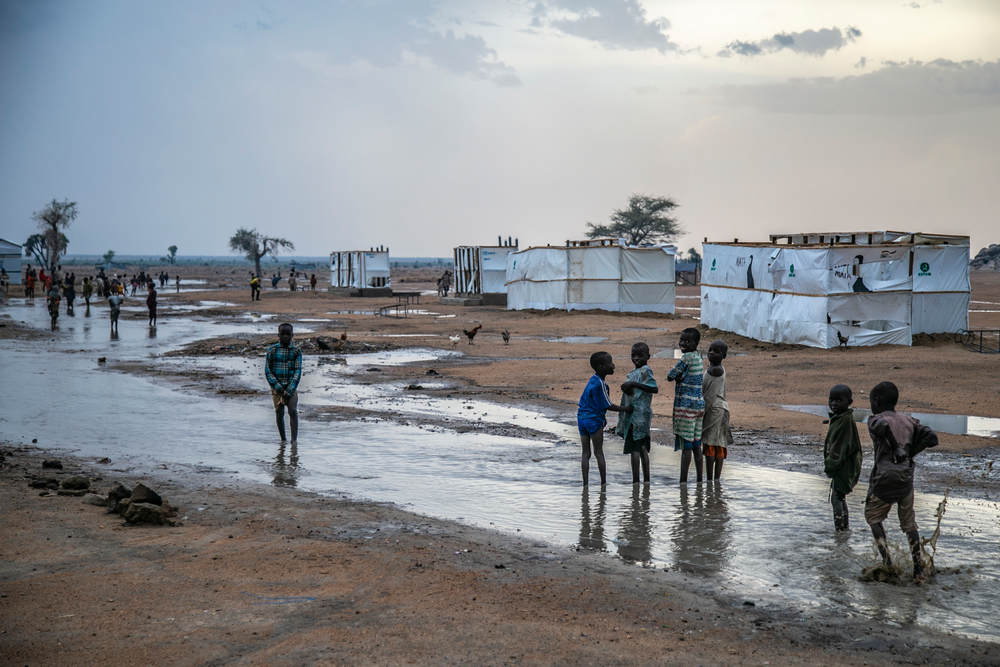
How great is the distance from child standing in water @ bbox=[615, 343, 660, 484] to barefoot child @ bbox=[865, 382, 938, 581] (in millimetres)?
2136

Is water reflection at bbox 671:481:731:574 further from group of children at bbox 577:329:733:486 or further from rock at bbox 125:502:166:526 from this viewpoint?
rock at bbox 125:502:166:526

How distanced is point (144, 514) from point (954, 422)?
986 cm

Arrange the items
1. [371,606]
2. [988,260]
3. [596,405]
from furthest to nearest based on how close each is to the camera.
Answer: [988,260] < [596,405] < [371,606]

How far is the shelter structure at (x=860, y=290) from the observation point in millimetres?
19141

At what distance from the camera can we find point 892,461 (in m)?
5.07

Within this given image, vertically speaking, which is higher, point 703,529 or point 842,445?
point 842,445

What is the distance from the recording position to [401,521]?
6.44 metres

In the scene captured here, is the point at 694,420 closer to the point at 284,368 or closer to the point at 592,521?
the point at 592,521

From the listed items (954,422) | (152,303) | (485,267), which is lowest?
(954,422)

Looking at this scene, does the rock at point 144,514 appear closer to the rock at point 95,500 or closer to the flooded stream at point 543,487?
the rock at point 95,500

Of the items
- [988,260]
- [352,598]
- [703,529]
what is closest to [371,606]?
[352,598]

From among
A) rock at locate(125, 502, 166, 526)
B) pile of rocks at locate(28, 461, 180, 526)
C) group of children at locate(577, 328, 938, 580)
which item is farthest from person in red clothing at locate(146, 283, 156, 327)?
group of children at locate(577, 328, 938, 580)

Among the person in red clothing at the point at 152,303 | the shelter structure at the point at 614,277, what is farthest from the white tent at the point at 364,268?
the person in red clothing at the point at 152,303

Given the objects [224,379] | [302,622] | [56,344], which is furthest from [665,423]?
[56,344]
